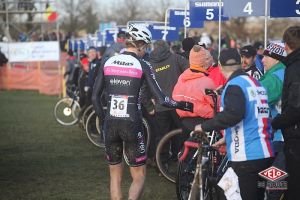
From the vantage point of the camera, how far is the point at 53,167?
11273 mm

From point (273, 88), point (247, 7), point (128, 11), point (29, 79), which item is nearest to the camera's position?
point (273, 88)

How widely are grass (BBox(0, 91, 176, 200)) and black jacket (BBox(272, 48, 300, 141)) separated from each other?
10.0 ft

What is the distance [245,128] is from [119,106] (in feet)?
5.59

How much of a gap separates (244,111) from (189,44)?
5.66 m

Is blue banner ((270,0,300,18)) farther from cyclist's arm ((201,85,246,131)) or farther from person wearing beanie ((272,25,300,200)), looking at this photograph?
cyclist's arm ((201,85,246,131))

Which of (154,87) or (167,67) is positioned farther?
(167,67)

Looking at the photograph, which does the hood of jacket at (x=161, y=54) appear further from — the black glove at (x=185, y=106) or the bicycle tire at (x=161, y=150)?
the black glove at (x=185, y=106)

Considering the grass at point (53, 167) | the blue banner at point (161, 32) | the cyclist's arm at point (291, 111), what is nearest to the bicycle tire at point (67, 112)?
the grass at point (53, 167)

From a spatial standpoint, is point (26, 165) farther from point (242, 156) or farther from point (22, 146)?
point (242, 156)

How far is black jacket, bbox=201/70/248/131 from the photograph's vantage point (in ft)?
19.2

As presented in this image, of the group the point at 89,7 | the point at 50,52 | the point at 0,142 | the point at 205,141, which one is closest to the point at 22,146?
the point at 0,142

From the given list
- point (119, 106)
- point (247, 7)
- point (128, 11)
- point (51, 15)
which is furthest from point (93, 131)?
point (128, 11)

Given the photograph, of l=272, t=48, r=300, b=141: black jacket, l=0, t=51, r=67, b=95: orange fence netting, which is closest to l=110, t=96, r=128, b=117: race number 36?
l=272, t=48, r=300, b=141: black jacket

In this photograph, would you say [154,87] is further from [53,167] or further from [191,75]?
[53,167]
